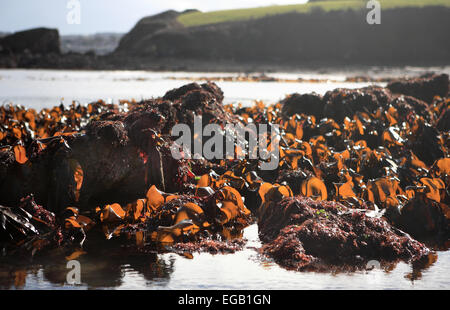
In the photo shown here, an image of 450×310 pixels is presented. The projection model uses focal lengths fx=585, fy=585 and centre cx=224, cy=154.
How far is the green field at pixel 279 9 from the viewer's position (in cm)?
6125

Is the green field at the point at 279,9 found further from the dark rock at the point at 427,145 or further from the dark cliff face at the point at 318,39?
the dark rock at the point at 427,145

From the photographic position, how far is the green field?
61250mm

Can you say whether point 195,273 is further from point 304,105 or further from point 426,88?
point 426,88

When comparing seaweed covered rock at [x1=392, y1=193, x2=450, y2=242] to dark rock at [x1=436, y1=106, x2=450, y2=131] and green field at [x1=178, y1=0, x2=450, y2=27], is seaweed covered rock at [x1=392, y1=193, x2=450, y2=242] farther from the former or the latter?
green field at [x1=178, y1=0, x2=450, y2=27]

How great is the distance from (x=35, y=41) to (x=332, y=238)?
2856 inches

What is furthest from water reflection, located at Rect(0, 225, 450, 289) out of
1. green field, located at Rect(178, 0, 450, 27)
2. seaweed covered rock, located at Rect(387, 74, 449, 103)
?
green field, located at Rect(178, 0, 450, 27)

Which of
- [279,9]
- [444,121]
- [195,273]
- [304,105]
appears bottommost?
[195,273]

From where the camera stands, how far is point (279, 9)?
7500cm

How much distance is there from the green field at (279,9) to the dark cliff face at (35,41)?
17.9 m

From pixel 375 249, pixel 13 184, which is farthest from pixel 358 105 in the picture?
pixel 13 184

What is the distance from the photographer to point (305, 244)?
4945 millimetres

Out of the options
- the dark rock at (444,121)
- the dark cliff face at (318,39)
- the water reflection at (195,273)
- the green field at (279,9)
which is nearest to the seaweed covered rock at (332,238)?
the water reflection at (195,273)

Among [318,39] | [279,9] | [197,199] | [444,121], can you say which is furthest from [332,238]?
[279,9]
